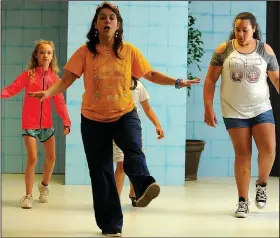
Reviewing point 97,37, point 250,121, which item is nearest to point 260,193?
point 250,121

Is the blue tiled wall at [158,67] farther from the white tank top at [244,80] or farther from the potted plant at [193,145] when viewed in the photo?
the white tank top at [244,80]

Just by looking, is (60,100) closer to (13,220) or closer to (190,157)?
(13,220)

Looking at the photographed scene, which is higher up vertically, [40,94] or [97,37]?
[97,37]

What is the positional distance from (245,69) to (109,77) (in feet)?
2.22

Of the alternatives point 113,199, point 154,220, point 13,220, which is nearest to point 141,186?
point 113,199

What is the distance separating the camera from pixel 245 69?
2.55 m

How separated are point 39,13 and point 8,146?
963 millimetres

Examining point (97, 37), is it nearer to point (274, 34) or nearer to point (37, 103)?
point (37, 103)

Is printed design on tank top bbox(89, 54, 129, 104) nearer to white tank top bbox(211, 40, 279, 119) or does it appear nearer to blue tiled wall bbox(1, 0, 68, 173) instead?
white tank top bbox(211, 40, 279, 119)

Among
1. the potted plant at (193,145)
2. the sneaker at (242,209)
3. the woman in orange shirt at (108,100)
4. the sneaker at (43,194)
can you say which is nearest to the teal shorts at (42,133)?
the sneaker at (43,194)

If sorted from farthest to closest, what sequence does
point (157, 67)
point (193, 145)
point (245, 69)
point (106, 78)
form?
1. point (193, 145)
2. point (157, 67)
3. point (245, 69)
4. point (106, 78)

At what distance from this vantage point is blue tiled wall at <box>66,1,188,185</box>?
12.5 feet

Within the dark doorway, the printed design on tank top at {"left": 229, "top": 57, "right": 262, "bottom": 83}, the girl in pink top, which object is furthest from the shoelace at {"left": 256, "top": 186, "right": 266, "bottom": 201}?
the dark doorway

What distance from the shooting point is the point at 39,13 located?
4215mm
